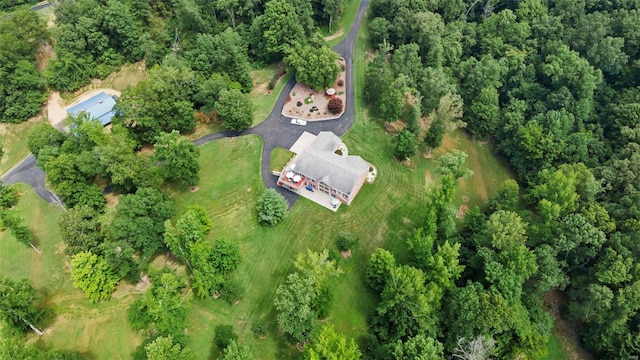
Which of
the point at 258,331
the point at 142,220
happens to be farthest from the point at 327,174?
the point at 142,220

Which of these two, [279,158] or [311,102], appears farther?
[311,102]

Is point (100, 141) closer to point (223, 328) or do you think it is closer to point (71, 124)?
point (71, 124)

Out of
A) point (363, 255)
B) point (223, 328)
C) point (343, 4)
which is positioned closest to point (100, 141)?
point (223, 328)

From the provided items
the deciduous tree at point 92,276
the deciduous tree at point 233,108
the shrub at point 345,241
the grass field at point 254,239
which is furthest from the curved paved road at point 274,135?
the deciduous tree at point 92,276

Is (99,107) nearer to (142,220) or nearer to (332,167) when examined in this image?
(142,220)

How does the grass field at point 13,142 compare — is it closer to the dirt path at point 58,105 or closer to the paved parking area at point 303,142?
the dirt path at point 58,105

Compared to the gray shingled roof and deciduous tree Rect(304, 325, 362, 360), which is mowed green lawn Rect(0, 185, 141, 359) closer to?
deciduous tree Rect(304, 325, 362, 360)
